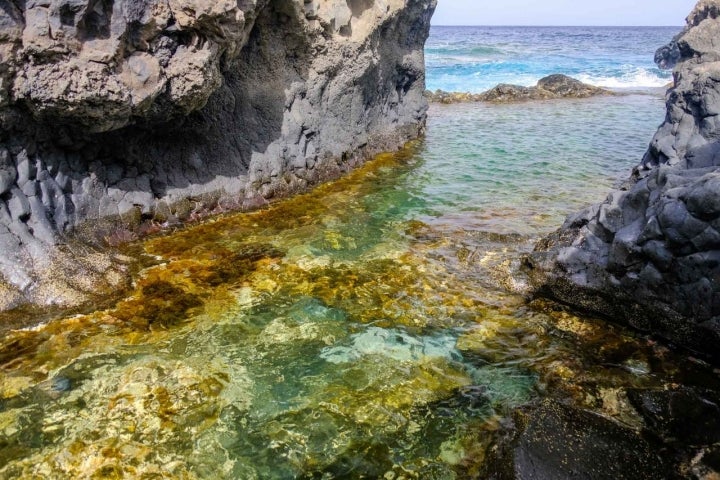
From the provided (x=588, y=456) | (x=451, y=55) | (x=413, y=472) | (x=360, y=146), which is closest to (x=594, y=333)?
(x=588, y=456)

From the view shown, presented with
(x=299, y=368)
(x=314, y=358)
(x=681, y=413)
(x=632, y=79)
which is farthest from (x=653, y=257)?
(x=632, y=79)

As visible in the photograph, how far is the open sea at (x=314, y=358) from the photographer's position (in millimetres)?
4727

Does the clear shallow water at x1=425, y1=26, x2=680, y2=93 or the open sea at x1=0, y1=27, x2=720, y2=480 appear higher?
the clear shallow water at x1=425, y1=26, x2=680, y2=93

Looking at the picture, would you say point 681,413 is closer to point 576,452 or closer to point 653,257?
point 576,452

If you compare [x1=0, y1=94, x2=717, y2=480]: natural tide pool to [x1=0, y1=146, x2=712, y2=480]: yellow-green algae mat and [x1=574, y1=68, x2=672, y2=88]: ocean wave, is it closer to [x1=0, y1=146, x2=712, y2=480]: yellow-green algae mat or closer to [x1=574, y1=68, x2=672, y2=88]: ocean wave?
[x1=0, y1=146, x2=712, y2=480]: yellow-green algae mat

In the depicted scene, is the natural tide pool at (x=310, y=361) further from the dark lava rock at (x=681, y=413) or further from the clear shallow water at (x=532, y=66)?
the clear shallow water at (x=532, y=66)

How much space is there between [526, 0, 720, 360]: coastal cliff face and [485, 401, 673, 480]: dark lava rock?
1972 millimetres

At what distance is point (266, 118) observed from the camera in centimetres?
1124

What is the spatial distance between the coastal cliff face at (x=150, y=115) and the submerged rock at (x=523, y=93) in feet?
47.4

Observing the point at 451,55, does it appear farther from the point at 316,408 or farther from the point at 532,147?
the point at 316,408

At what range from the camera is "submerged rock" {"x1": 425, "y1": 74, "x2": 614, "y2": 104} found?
2728cm

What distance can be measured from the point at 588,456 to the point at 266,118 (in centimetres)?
909

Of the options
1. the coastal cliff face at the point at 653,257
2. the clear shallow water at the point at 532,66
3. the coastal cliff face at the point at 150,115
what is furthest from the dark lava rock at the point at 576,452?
the clear shallow water at the point at 532,66

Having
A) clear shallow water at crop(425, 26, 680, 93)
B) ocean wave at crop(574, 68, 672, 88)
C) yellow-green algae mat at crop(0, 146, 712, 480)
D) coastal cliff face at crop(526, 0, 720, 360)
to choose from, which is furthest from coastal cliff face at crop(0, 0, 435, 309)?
ocean wave at crop(574, 68, 672, 88)
